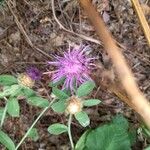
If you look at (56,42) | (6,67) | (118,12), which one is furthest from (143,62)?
(6,67)

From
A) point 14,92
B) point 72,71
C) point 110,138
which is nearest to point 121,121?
point 110,138

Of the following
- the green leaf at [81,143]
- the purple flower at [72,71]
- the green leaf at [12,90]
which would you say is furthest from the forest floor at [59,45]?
the green leaf at [12,90]

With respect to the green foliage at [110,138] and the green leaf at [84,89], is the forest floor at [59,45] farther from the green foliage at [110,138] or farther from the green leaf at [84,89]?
the green leaf at [84,89]

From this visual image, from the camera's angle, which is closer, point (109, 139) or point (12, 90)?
point (12, 90)

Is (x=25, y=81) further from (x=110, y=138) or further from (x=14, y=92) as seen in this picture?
(x=110, y=138)

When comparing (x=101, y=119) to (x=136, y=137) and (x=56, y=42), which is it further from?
(x=56, y=42)

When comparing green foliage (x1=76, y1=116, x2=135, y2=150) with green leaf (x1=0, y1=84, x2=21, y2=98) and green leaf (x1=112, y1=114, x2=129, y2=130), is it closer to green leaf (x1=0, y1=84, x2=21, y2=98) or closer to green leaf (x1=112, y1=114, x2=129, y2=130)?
green leaf (x1=112, y1=114, x2=129, y2=130)
